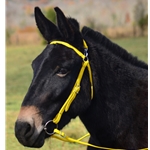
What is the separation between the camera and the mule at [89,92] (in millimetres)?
2877

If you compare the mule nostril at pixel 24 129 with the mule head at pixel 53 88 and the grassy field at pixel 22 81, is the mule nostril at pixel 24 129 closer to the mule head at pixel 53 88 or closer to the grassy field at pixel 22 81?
the mule head at pixel 53 88

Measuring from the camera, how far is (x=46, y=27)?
3.20 meters

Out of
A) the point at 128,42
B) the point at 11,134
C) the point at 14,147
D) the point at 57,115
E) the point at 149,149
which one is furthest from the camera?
the point at 128,42

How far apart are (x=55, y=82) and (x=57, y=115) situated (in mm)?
285

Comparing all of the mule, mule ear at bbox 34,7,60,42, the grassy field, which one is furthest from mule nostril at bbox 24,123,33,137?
the grassy field

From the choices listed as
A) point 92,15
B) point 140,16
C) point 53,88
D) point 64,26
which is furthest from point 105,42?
point 92,15

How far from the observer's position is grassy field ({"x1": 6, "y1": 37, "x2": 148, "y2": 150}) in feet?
17.8

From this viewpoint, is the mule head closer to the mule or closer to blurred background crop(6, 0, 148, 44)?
Answer: the mule

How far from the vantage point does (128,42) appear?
40.6 ft

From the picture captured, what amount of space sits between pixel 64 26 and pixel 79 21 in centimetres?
816

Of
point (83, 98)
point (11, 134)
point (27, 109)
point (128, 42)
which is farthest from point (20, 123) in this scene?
point (128, 42)

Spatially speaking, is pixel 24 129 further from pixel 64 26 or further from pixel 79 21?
pixel 79 21

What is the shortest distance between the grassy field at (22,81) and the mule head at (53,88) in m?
1.39

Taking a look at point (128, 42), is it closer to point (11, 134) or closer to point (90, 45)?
point (11, 134)
